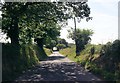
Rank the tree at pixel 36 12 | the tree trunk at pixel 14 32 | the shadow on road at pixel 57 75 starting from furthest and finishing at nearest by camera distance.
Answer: the tree trunk at pixel 14 32
the tree at pixel 36 12
the shadow on road at pixel 57 75

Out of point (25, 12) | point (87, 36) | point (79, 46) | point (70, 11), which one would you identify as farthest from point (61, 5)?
point (87, 36)

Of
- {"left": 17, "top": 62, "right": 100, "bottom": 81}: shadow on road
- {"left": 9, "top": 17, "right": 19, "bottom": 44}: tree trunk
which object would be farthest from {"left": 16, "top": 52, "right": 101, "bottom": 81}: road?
{"left": 9, "top": 17, "right": 19, "bottom": 44}: tree trunk

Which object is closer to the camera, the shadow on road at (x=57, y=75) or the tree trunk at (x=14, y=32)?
the shadow on road at (x=57, y=75)

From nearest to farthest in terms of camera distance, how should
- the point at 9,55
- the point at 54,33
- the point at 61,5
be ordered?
the point at 9,55 < the point at 61,5 < the point at 54,33

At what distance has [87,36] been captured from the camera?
10919 cm

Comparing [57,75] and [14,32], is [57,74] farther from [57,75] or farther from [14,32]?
[14,32]

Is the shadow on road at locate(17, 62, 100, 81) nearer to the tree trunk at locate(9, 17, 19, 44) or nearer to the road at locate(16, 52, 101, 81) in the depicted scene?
the road at locate(16, 52, 101, 81)

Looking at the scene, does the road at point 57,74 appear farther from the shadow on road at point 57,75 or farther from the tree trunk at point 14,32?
the tree trunk at point 14,32

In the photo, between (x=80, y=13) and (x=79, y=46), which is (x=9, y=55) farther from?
(x=79, y=46)

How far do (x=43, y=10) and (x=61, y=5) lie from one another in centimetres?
192

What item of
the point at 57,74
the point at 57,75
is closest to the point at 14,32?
the point at 57,74

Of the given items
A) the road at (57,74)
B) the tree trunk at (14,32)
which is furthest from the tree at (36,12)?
the road at (57,74)

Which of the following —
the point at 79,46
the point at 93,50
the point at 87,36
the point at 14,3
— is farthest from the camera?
the point at 87,36

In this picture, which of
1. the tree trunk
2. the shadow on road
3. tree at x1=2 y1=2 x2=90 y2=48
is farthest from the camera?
the tree trunk
